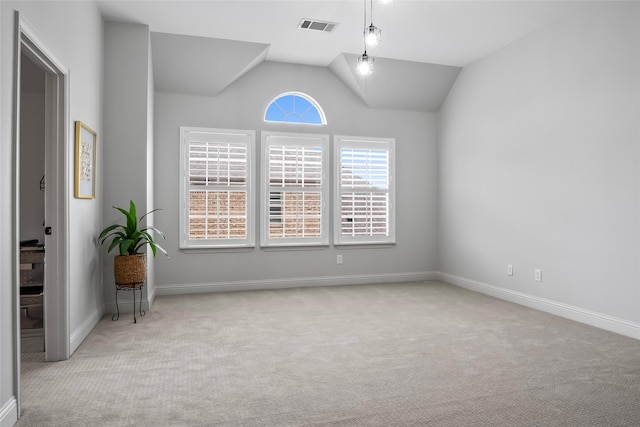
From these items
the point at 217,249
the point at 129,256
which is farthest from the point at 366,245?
the point at 129,256

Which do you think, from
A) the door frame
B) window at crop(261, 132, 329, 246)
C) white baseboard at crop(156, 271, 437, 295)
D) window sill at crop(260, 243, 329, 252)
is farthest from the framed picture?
window sill at crop(260, 243, 329, 252)

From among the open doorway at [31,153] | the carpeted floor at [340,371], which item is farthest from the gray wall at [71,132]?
the open doorway at [31,153]

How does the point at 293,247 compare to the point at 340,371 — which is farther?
the point at 293,247

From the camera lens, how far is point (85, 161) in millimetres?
3490

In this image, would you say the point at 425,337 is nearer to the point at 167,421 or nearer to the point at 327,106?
the point at 167,421

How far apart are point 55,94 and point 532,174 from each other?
4.27 m

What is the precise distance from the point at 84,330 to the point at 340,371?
6.79 ft

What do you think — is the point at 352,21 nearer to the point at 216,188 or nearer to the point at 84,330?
the point at 216,188

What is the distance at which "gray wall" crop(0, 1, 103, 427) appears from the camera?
2.07 metres

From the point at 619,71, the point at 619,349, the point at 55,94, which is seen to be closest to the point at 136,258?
the point at 55,94

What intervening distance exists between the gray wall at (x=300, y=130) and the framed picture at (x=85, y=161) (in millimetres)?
1337

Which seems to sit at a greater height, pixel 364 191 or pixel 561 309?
pixel 364 191

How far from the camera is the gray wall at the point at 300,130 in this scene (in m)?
5.14

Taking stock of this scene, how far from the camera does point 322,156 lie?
5.69 meters
